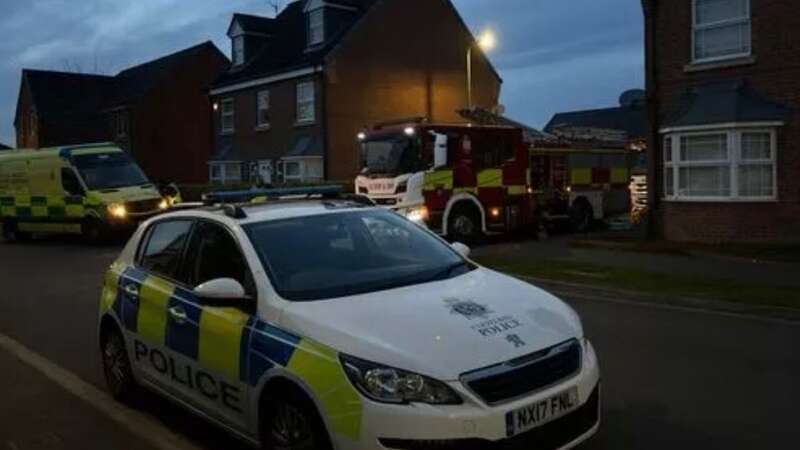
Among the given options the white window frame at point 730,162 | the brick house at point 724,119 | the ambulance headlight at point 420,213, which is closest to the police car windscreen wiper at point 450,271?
the ambulance headlight at point 420,213

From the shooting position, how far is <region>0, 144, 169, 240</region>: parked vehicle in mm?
23438

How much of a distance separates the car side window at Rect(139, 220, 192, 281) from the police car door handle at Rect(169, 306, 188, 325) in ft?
0.87

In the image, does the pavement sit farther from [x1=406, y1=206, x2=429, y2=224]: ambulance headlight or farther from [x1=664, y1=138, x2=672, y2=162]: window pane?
[x1=664, y1=138, x2=672, y2=162]: window pane

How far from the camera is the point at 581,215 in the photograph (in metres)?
23.7

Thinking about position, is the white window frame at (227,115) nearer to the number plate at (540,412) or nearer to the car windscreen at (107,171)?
the car windscreen at (107,171)

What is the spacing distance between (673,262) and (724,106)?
4.45 m

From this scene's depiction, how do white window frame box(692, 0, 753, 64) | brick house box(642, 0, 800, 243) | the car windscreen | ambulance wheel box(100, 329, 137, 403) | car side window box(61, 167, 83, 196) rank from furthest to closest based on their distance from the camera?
the car windscreen < car side window box(61, 167, 83, 196) < white window frame box(692, 0, 753, 64) < brick house box(642, 0, 800, 243) < ambulance wheel box(100, 329, 137, 403)

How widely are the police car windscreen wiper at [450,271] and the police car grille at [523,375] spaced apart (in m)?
0.98

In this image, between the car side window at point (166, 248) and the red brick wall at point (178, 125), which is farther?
the red brick wall at point (178, 125)

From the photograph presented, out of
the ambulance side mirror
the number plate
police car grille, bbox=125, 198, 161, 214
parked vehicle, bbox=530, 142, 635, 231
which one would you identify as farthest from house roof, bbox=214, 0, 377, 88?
the number plate

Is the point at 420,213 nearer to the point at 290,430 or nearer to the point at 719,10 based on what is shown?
the point at 719,10

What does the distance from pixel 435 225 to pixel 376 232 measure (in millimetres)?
13614

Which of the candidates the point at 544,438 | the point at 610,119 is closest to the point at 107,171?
the point at 544,438

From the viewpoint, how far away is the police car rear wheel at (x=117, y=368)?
21.5 feet
